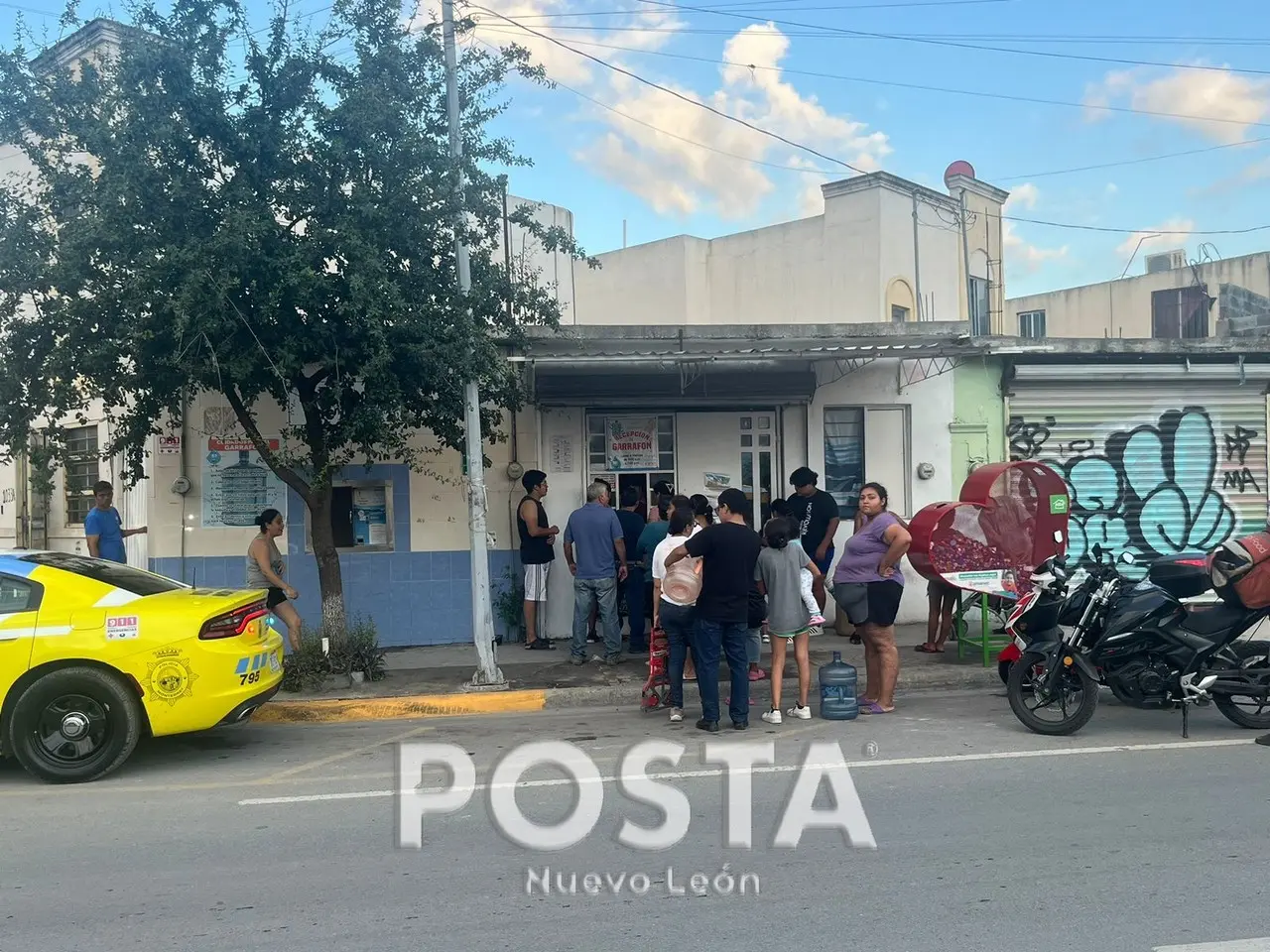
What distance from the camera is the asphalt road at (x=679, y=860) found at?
4289 millimetres

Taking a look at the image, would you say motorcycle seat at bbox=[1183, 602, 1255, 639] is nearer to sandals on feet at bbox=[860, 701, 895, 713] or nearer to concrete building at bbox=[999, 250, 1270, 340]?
sandals on feet at bbox=[860, 701, 895, 713]

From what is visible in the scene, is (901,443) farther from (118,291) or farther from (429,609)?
(118,291)

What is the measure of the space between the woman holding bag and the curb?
0.90m

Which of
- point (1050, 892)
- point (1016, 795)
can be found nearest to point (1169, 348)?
point (1016, 795)

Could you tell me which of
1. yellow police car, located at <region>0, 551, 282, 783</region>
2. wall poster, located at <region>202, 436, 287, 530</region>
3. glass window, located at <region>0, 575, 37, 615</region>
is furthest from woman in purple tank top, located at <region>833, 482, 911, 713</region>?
wall poster, located at <region>202, 436, 287, 530</region>

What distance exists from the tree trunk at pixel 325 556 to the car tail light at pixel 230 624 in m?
2.60

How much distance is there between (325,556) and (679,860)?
20.0ft

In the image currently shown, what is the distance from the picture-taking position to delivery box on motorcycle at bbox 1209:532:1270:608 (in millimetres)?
7512

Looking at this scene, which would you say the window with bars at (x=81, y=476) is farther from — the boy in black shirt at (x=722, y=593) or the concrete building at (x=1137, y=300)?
the concrete building at (x=1137, y=300)

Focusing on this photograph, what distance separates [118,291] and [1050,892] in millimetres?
8091

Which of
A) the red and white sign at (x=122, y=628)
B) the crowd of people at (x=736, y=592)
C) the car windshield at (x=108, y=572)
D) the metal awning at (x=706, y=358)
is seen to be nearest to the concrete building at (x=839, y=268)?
the metal awning at (x=706, y=358)

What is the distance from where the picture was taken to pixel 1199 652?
7.52m

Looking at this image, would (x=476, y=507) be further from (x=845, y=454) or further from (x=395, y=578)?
(x=845, y=454)

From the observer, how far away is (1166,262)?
28000 millimetres
